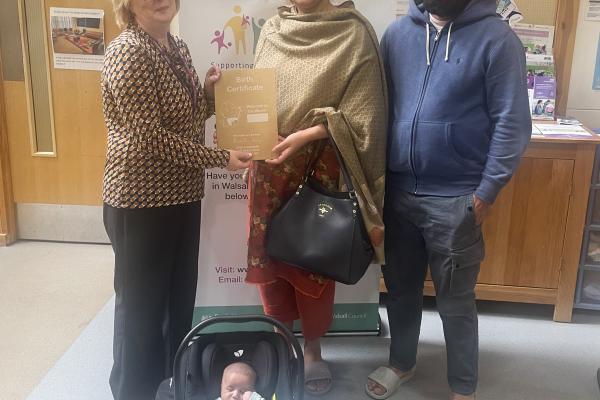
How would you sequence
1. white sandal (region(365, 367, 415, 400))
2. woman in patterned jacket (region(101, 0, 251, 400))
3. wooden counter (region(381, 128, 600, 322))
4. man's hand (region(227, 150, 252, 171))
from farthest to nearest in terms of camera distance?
wooden counter (region(381, 128, 600, 322)), white sandal (region(365, 367, 415, 400)), man's hand (region(227, 150, 252, 171)), woman in patterned jacket (region(101, 0, 251, 400))

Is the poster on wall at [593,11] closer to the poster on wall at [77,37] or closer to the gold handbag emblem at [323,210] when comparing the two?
the gold handbag emblem at [323,210]

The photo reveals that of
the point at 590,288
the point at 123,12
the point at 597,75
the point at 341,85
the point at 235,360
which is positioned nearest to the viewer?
the point at 123,12

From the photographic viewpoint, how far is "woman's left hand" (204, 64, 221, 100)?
180 centimetres

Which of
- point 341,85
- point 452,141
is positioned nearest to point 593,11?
point 452,141

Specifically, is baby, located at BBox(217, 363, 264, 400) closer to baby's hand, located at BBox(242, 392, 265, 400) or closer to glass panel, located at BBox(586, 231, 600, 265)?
baby's hand, located at BBox(242, 392, 265, 400)

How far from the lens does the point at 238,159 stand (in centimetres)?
176

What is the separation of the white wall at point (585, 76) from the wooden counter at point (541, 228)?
1.64ft

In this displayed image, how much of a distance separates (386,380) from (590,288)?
117 cm

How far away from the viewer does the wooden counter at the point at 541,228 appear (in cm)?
244

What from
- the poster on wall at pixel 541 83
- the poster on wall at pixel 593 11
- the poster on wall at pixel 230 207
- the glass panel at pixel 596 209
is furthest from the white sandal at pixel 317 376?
the poster on wall at pixel 593 11

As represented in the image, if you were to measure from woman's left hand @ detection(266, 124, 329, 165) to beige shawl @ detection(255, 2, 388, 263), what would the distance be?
29 millimetres

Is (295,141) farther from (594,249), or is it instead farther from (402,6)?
(594,249)

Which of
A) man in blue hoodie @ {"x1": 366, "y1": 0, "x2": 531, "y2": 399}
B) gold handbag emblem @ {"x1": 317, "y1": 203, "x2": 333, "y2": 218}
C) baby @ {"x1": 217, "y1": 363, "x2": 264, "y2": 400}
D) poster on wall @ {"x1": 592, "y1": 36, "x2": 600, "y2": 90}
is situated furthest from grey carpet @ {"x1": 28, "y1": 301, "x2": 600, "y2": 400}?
poster on wall @ {"x1": 592, "y1": 36, "x2": 600, "y2": 90}

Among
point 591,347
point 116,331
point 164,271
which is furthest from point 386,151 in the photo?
point 591,347
